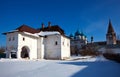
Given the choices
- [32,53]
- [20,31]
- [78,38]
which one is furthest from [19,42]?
[78,38]

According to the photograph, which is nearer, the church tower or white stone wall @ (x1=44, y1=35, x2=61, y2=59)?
white stone wall @ (x1=44, y1=35, x2=61, y2=59)

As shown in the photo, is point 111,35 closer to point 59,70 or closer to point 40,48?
point 40,48

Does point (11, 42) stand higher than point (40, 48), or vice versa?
point (11, 42)

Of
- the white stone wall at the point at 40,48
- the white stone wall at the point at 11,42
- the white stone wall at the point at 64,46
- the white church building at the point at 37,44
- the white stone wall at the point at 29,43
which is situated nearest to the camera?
the white stone wall at the point at 11,42

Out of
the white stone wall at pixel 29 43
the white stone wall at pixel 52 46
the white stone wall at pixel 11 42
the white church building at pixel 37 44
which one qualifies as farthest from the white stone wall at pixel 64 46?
the white stone wall at pixel 11 42

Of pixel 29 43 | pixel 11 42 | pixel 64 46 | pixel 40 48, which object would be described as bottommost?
pixel 40 48

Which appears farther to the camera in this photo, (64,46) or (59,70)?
(64,46)

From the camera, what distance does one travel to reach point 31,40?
112 feet

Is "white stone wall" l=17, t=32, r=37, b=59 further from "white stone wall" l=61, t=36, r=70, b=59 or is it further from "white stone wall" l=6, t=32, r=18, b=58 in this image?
"white stone wall" l=61, t=36, r=70, b=59

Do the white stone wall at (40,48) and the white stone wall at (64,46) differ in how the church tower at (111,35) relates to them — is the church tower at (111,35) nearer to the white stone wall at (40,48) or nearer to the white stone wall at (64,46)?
the white stone wall at (64,46)

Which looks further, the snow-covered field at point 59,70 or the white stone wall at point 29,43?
the white stone wall at point 29,43

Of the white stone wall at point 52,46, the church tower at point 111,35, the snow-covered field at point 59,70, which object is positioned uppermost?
the church tower at point 111,35

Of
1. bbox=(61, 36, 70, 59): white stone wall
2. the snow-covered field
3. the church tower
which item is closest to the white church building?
bbox=(61, 36, 70, 59): white stone wall

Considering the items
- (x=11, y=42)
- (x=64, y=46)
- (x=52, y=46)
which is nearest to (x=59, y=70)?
(x=11, y=42)
